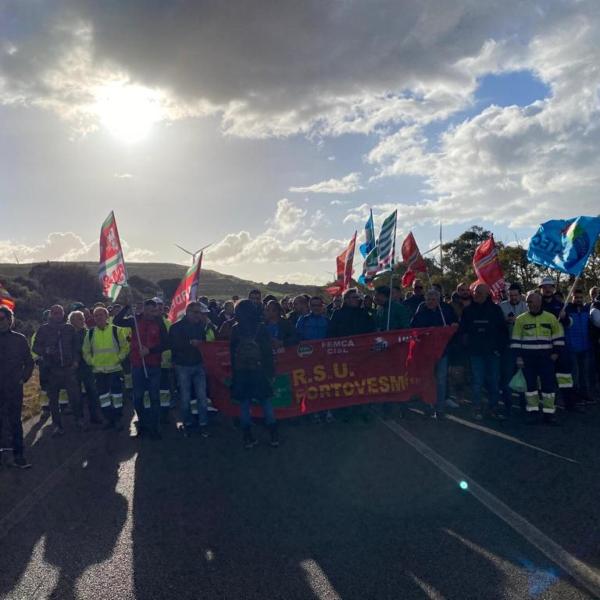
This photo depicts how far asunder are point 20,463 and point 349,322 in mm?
5205

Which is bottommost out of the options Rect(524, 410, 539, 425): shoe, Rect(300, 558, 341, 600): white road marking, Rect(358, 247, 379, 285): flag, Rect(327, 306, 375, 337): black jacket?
Rect(300, 558, 341, 600): white road marking

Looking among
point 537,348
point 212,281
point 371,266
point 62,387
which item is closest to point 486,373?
point 537,348

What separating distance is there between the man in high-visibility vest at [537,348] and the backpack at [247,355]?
4.08 meters

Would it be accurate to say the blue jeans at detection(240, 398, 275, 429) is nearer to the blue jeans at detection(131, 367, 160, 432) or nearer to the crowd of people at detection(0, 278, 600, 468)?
the crowd of people at detection(0, 278, 600, 468)

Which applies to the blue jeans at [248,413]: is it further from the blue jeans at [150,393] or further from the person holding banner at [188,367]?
the blue jeans at [150,393]

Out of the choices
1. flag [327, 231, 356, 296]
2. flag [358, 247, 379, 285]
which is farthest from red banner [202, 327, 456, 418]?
flag [327, 231, 356, 296]

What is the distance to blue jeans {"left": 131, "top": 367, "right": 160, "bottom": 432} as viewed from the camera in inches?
354

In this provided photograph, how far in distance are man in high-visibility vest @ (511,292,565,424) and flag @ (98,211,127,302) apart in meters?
6.49

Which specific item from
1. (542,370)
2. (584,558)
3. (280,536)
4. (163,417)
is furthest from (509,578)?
(163,417)

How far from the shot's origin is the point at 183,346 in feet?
29.4

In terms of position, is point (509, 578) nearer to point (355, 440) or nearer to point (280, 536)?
point (280, 536)

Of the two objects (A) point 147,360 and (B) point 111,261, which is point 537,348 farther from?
(B) point 111,261

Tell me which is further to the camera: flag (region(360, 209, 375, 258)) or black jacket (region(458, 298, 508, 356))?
flag (region(360, 209, 375, 258))

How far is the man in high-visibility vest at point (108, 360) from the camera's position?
31.9 ft
